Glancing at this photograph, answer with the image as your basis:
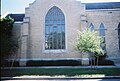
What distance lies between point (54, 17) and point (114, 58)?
10.3m

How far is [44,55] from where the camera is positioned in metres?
33.5

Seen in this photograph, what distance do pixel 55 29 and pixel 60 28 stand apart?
29.0 inches

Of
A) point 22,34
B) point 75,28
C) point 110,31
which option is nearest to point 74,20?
point 75,28

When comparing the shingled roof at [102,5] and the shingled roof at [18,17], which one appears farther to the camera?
the shingled roof at [18,17]

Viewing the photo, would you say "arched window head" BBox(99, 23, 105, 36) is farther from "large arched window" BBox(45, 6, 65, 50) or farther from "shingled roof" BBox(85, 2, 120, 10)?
"shingled roof" BBox(85, 2, 120, 10)

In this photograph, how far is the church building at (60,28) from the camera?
33406mm

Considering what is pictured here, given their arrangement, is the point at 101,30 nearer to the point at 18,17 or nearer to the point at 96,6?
the point at 96,6

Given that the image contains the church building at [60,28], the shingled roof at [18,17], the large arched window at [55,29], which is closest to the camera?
the church building at [60,28]

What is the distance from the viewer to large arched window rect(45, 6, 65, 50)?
33.9 metres

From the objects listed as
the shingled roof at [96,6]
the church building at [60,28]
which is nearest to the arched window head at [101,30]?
the church building at [60,28]

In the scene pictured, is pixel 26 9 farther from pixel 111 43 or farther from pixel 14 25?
pixel 111 43

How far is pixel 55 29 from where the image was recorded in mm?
34062

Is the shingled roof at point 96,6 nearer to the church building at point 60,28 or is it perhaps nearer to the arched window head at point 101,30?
the church building at point 60,28

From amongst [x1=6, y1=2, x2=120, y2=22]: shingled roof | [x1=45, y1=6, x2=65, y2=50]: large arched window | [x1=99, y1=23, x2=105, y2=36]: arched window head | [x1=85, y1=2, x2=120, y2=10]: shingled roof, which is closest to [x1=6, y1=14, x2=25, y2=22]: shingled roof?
[x1=6, y1=2, x2=120, y2=22]: shingled roof
